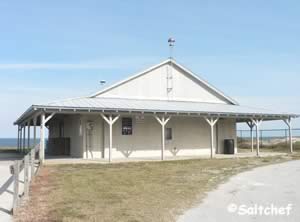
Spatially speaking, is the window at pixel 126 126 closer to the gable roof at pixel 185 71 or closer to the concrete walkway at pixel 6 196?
the gable roof at pixel 185 71

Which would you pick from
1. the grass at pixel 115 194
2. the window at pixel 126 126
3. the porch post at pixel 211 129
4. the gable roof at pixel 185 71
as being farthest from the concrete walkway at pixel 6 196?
the porch post at pixel 211 129

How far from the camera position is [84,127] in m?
19.9

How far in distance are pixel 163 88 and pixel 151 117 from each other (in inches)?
113

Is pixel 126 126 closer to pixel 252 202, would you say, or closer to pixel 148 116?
pixel 148 116

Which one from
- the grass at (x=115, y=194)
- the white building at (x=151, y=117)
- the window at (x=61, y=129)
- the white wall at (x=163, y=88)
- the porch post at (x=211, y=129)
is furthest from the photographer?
the window at (x=61, y=129)

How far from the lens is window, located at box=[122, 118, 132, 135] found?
20.7 m

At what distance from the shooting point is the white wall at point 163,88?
22.7 meters

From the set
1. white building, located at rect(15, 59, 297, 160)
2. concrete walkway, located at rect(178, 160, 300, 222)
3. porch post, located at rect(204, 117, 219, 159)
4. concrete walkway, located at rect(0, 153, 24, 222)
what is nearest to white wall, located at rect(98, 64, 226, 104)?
white building, located at rect(15, 59, 297, 160)

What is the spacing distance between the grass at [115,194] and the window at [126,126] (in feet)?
21.9

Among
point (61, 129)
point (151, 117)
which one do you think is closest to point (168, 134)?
point (151, 117)

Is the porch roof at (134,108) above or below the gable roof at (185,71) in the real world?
below

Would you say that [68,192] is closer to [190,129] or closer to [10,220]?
[10,220]

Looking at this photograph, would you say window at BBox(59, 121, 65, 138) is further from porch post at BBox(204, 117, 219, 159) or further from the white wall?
porch post at BBox(204, 117, 219, 159)

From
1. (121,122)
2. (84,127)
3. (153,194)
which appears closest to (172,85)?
(121,122)
